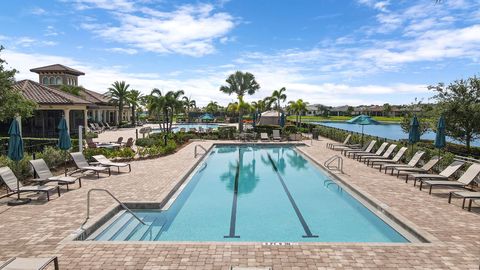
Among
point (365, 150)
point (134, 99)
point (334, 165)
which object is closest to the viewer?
point (334, 165)

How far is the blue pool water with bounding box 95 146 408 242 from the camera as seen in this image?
8.09 metres

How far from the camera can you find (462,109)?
17656 mm

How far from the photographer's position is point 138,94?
5788 cm

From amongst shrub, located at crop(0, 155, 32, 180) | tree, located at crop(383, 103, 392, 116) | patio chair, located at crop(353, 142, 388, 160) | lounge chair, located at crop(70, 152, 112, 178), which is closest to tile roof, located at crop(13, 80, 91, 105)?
lounge chair, located at crop(70, 152, 112, 178)

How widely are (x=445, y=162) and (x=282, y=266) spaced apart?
10.6 metres

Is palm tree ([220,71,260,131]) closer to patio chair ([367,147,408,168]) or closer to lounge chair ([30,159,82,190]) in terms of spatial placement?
patio chair ([367,147,408,168])

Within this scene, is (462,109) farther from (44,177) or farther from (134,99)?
(134,99)

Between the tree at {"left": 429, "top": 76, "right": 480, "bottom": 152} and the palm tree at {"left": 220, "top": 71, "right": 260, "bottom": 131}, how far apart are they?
51418mm

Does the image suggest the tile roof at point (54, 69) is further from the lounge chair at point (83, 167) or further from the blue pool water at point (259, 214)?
the blue pool water at point (259, 214)

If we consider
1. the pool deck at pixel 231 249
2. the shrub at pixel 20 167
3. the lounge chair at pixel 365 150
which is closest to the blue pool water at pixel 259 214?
the pool deck at pixel 231 249

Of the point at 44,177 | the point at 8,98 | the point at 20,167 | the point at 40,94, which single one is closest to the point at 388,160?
the point at 44,177

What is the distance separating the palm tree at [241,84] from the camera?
68750 millimetres

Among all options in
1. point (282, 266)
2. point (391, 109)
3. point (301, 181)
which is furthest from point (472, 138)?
point (391, 109)

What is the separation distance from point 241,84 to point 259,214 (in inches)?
2390
